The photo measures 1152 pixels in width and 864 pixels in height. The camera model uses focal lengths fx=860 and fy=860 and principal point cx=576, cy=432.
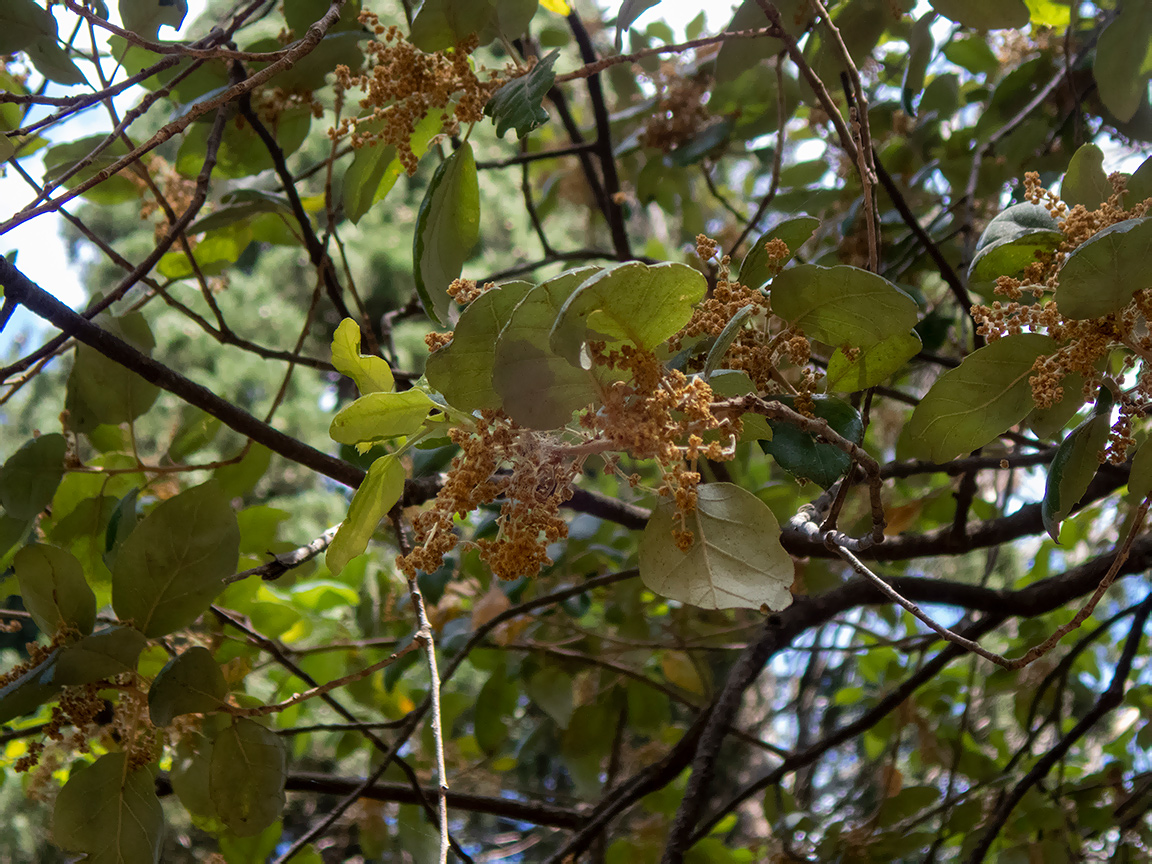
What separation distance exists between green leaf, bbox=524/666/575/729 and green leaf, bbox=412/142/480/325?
896mm

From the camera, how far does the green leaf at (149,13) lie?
2.75 ft

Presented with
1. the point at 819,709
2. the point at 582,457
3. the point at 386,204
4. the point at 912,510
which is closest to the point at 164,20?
the point at 582,457

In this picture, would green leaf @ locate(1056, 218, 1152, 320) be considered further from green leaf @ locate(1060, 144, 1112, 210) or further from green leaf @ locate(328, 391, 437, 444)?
green leaf @ locate(328, 391, 437, 444)

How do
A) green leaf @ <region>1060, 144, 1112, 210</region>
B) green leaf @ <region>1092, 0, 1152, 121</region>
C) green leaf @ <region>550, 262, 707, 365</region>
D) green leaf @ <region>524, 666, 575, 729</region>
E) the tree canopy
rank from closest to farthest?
1. green leaf @ <region>550, 262, 707, 365</region>
2. the tree canopy
3. green leaf @ <region>1060, 144, 1112, 210</region>
4. green leaf @ <region>1092, 0, 1152, 121</region>
5. green leaf @ <region>524, 666, 575, 729</region>

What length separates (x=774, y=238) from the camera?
604 millimetres

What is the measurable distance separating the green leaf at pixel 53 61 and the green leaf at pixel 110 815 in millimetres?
632

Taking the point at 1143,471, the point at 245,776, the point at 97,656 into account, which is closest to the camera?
the point at 1143,471

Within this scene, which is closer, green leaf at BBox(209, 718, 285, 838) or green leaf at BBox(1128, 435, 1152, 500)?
green leaf at BBox(1128, 435, 1152, 500)

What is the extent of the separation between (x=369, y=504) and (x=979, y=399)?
0.43 metres

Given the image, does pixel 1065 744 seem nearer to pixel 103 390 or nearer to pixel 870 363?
pixel 870 363

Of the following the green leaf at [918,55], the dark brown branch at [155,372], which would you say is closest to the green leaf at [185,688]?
the dark brown branch at [155,372]

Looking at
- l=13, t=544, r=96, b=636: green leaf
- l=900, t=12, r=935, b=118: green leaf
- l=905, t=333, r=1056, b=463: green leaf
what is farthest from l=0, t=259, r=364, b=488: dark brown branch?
l=900, t=12, r=935, b=118: green leaf

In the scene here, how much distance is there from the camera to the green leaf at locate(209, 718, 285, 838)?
76 centimetres

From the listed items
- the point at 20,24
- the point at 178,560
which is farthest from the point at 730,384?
the point at 20,24
